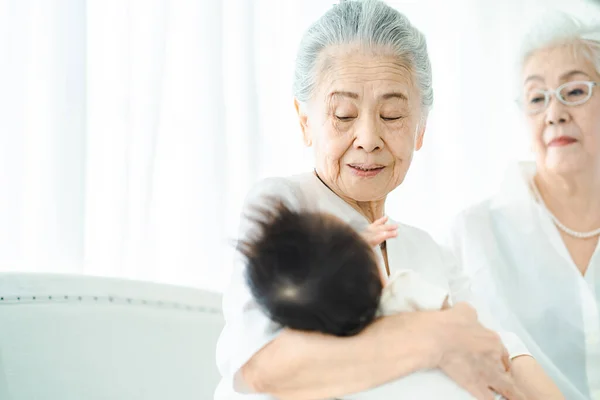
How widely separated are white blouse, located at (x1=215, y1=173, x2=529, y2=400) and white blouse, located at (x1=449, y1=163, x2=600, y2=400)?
Result: 42cm

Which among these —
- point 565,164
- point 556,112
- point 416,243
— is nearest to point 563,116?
point 556,112

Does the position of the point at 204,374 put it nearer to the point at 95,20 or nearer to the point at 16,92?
the point at 16,92

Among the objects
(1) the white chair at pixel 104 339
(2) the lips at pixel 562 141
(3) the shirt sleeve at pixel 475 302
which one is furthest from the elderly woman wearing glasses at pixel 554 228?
(1) the white chair at pixel 104 339

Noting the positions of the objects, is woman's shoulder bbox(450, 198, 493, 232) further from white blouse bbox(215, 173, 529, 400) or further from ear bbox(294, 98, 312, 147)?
ear bbox(294, 98, 312, 147)

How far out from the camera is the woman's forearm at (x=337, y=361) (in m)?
0.89

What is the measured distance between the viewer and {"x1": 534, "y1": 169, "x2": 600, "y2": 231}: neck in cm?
176

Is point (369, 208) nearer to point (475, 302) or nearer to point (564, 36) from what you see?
point (475, 302)

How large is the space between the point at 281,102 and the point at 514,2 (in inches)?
40.8

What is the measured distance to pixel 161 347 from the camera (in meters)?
1.59

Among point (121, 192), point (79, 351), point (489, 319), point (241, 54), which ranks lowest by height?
point (79, 351)

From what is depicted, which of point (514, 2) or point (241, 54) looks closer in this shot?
point (241, 54)

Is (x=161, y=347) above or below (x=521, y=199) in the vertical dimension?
below

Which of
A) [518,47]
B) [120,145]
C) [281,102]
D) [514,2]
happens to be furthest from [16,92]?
[514,2]

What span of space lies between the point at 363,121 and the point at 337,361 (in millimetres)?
400
